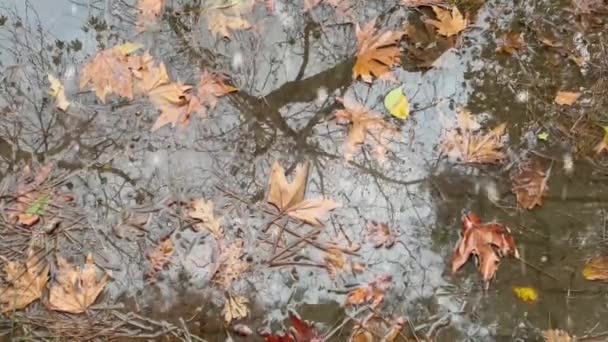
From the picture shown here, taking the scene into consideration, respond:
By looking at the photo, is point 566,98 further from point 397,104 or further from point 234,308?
point 234,308

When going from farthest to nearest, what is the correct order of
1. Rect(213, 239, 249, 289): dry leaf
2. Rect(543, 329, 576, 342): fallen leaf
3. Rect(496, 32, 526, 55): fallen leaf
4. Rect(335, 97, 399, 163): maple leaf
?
Rect(496, 32, 526, 55): fallen leaf, Rect(335, 97, 399, 163): maple leaf, Rect(213, 239, 249, 289): dry leaf, Rect(543, 329, 576, 342): fallen leaf

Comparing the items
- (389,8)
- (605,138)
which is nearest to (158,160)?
(389,8)

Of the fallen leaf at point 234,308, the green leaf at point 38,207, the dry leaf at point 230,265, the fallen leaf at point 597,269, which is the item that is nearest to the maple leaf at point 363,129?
the dry leaf at point 230,265

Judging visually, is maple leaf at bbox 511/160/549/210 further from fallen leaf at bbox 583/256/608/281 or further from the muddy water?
fallen leaf at bbox 583/256/608/281

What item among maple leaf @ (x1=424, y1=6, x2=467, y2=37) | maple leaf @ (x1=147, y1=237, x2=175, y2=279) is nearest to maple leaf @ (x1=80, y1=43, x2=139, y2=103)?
maple leaf @ (x1=147, y1=237, x2=175, y2=279)

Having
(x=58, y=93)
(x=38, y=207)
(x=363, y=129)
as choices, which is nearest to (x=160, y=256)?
(x=38, y=207)

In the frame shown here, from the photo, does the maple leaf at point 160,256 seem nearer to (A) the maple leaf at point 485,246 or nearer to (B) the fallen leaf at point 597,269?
(A) the maple leaf at point 485,246

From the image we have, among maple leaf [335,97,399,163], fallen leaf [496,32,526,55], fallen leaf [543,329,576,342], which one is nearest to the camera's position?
fallen leaf [543,329,576,342]
